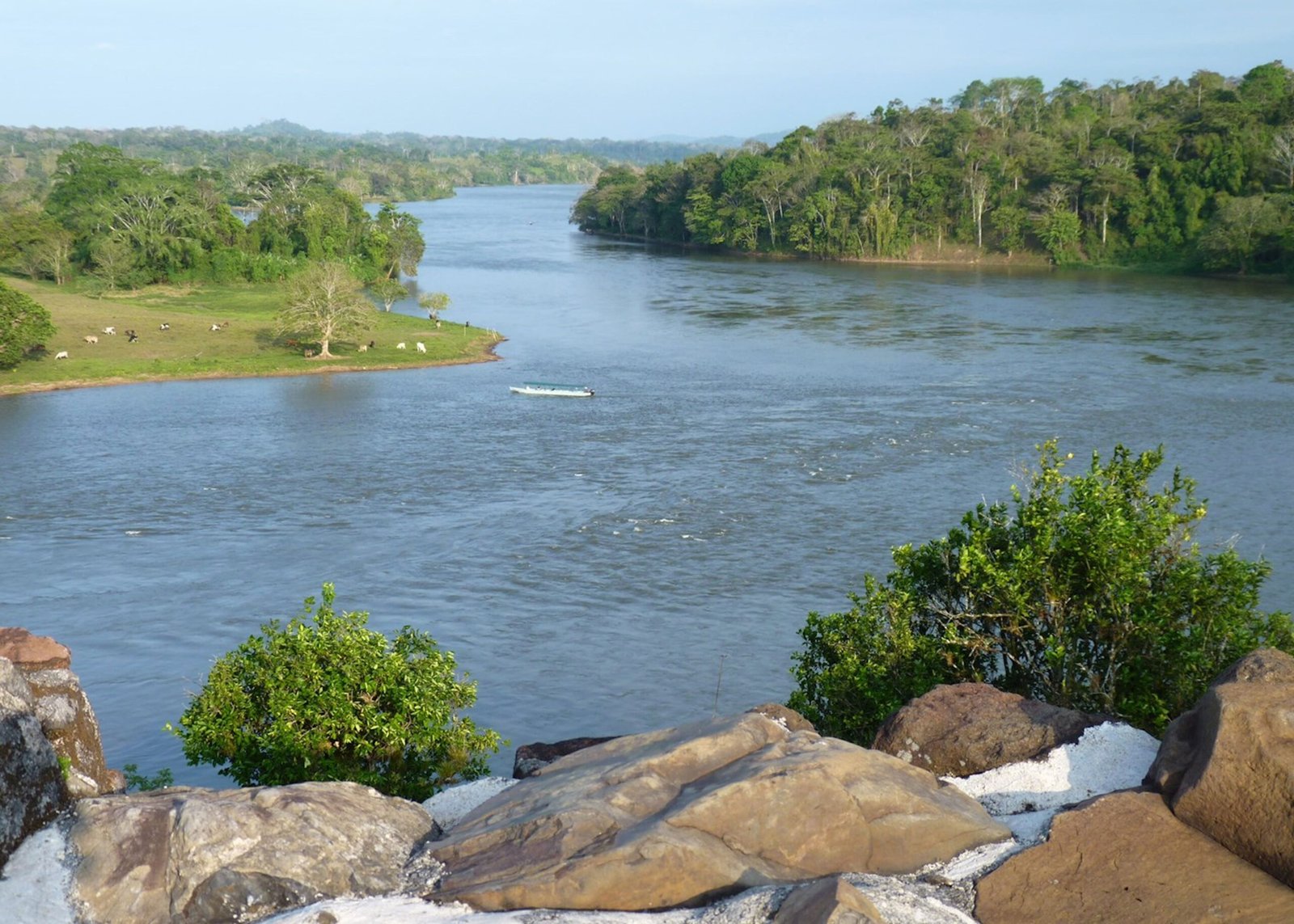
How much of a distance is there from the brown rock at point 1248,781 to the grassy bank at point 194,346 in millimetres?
53657

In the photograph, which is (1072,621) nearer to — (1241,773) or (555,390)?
(1241,773)

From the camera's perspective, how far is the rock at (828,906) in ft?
27.9

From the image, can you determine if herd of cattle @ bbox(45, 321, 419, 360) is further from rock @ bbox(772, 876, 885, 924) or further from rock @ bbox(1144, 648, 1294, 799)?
rock @ bbox(772, 876, 885, 924)

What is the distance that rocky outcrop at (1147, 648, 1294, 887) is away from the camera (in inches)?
402

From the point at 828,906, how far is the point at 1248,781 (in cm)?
406

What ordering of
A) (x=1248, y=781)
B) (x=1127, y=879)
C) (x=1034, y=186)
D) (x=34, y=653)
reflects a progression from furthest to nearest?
(x=1034, y=186) → (x=34, y=653) → (x=1248, y=781) → (x=1127, y=879)

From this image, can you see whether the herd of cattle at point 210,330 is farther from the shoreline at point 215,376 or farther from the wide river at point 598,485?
the wide river at point 598,485

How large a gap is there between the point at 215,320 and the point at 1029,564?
205 feet

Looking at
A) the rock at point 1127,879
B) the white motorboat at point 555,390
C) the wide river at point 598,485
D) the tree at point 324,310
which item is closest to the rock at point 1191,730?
the rock at point 1127,879

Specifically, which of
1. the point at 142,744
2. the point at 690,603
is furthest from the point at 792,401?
the point at 142,744

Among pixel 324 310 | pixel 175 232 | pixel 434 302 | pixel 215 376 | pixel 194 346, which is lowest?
pixel 215 376

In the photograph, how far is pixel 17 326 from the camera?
55969mm

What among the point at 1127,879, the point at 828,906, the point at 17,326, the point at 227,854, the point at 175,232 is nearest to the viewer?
the point at 828,906

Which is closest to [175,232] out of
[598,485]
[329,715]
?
[598,485]
